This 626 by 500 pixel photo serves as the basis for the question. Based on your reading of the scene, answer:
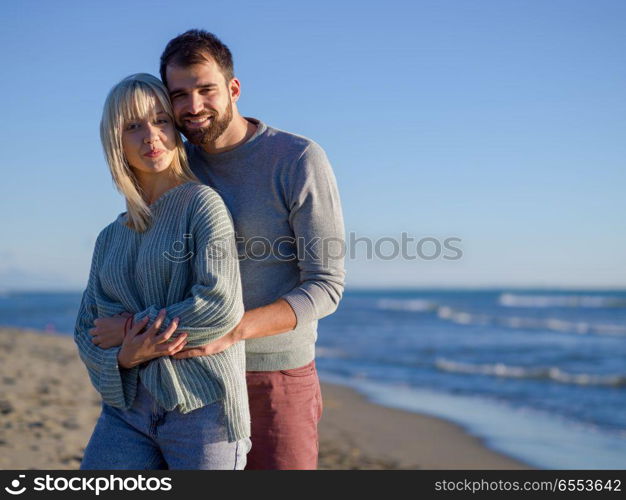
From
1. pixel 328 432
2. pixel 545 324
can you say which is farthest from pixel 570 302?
pixel 328 432

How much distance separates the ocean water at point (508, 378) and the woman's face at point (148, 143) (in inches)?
198

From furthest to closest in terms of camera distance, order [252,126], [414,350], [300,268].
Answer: [414,350] → [252,126] → [300,268]

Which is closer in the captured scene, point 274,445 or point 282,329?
point 282,329

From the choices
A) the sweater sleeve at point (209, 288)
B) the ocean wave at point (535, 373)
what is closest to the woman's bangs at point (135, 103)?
the sweater sleeve at point (209, 288)

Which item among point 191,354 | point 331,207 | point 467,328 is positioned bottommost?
point 467,328

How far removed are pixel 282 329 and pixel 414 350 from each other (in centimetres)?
1227

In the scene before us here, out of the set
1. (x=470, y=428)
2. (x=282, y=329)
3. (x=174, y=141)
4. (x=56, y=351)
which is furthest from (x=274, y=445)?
(x=56, y=351)

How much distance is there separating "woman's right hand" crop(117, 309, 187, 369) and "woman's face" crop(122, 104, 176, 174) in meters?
0.58

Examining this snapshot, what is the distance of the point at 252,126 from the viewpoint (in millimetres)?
2834

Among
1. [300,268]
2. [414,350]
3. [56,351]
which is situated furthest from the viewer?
[414,350]

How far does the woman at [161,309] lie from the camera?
2.28m

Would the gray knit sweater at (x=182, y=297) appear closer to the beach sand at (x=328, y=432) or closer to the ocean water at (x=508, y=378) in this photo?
the beach sand at (x=328, y=432)
